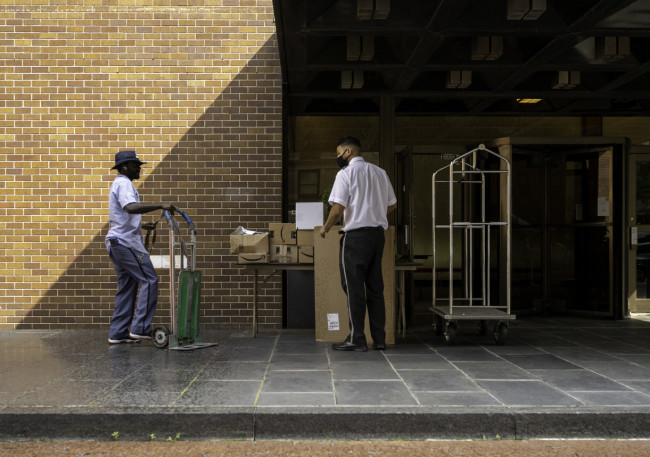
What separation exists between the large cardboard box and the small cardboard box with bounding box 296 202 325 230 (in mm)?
383

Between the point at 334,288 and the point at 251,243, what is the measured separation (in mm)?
1087

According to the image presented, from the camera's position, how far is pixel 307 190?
27.0 ft

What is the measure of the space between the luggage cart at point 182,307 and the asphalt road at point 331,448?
2418 mm

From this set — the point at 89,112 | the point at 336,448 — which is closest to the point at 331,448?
the point at 336,448

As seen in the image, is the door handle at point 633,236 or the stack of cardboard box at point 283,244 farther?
the door handle at point 633,236

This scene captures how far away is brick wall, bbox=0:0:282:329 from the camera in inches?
307

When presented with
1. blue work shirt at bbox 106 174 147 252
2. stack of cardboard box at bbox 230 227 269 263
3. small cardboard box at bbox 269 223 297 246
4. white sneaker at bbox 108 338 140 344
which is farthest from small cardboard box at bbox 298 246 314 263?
white sneaker at bbox 108 338 140 344

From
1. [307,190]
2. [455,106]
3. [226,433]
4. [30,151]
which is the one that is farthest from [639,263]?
[30,151]

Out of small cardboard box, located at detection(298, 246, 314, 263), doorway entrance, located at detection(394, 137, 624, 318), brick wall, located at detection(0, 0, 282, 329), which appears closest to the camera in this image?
small cardboard box, located at detection(298, 246, 314, 263)

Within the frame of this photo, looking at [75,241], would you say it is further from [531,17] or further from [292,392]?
[531,17]

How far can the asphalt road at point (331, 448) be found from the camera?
144 inches

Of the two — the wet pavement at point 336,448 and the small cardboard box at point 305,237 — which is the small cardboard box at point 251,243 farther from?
the wet pavement at point 336,448

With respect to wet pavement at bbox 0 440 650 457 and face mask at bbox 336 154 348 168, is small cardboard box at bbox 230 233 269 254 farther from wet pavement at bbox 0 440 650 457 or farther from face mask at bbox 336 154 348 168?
wet pavement at bbox 0 440 650 457

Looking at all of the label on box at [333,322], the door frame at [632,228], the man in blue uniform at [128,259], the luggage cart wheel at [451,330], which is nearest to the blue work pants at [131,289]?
the man in blue uniform at [128,259]
